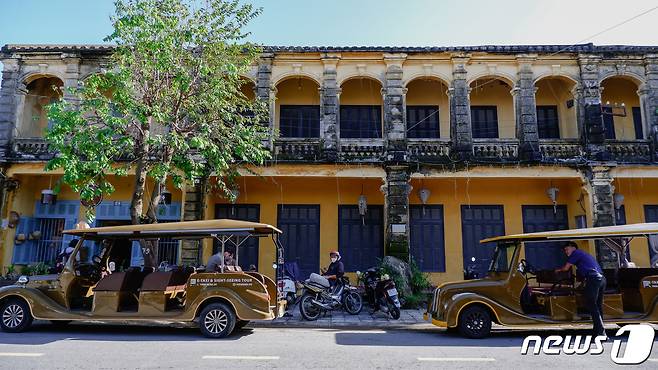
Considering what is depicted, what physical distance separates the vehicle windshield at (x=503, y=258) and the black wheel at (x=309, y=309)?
13.2ft

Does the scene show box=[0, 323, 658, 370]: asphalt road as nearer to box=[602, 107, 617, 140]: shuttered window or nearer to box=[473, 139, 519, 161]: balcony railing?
box=[473, 139, 519, 161]: balcony railing

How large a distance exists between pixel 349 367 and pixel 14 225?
13588mm

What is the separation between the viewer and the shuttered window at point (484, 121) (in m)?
15.4

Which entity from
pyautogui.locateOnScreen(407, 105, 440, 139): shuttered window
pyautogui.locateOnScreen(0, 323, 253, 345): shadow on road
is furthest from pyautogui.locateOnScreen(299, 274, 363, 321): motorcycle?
pyautogui.locateOnScreen(407, 105, 440, 139): shuttered window

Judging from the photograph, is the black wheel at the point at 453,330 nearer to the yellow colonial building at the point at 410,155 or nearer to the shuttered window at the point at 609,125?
the yellow colonial building at the point at 410,155

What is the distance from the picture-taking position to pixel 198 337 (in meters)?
7.88

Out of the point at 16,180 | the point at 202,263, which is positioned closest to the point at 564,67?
the point at 202,263

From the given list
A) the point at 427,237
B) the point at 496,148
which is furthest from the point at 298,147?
the point at 496,148

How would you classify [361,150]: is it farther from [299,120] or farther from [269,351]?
[269,351]

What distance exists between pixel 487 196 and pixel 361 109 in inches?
216

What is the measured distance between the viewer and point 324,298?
10.1 metres

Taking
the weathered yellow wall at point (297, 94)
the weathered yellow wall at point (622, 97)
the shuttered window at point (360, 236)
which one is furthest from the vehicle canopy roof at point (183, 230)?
the weathered yellow wall at point (622, 97)

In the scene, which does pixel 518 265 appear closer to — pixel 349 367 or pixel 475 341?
pixel 475 341

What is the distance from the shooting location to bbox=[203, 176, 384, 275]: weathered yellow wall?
14938 mm
